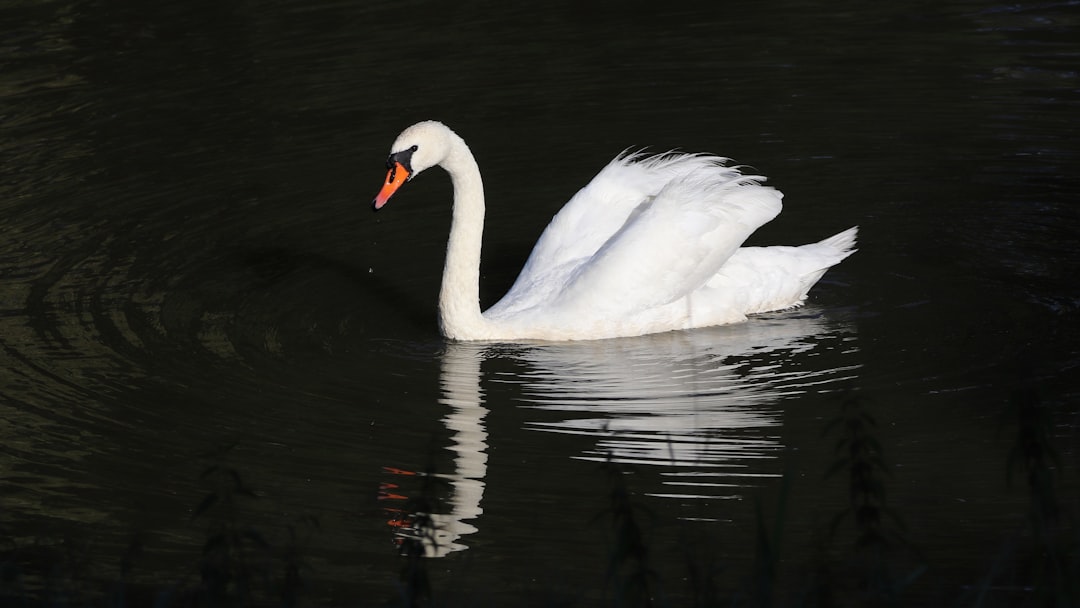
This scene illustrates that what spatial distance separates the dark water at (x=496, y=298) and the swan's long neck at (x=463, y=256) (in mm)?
156

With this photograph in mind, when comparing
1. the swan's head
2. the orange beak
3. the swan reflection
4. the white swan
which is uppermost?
the swan's head

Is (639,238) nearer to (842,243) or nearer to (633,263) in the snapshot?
(633,263)

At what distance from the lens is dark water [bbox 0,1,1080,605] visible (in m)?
6.32

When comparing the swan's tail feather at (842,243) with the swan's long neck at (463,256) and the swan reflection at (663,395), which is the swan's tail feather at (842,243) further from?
the swan's long neck at (463,256)

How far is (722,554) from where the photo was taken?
5973 mm

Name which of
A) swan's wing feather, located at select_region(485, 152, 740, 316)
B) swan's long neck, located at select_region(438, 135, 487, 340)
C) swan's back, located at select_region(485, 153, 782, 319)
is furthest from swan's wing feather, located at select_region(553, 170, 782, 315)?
swan's long neck, located at select_region(438, 135, 487, 340)

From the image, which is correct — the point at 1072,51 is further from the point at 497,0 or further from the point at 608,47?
the point at 497,0

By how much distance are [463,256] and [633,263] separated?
95 centimetres

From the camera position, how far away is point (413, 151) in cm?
855

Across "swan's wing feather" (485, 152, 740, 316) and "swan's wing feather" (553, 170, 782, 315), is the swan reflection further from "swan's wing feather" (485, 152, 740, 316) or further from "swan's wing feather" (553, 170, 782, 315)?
"swan's wing feather" (485, 152, 740, 316)

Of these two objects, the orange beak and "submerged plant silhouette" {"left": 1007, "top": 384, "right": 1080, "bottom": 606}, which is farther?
the orange beak

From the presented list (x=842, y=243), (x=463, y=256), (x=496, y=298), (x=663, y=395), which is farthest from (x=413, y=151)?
(x=842, y=243)

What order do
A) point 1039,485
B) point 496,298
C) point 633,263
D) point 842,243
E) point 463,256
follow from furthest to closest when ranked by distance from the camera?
point 496,298, point 842,243, point 463,256, point 633,263, point 1039,485

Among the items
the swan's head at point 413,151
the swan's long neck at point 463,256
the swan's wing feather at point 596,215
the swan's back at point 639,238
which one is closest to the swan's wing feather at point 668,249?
the swan's back at point 639,238
